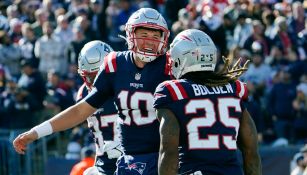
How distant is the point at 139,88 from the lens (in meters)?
7.04

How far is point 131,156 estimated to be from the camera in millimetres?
7074

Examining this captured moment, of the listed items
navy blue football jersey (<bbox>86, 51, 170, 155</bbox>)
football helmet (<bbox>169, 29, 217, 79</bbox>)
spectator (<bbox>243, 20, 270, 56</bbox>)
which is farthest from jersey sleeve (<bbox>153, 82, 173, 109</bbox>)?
spectator (<bbox>243, 20, 270, 56</bbox>)

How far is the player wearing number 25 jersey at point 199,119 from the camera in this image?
6074 mm

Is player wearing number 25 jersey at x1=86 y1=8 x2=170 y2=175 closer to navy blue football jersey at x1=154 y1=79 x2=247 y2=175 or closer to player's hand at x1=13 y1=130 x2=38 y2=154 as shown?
player's hand at x1=13 y1=130 x2=38 y2=154

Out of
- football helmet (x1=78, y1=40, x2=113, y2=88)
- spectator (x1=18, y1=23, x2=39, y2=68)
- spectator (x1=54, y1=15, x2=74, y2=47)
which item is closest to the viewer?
football helmet (x1=78, y1=40, x2=113, y2=88)

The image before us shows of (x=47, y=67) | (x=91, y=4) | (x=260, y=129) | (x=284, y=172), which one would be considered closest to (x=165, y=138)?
(x=284, y=172)

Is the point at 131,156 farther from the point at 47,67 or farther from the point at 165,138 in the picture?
the point at 47,67

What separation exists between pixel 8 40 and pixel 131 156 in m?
10.5

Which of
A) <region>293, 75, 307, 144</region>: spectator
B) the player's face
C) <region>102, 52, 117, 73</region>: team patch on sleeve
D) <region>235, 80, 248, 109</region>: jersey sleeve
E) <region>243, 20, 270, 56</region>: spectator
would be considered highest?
<region>243, 20, 270, 56</region>: spectator

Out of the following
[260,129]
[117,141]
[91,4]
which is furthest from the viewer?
[91,4]

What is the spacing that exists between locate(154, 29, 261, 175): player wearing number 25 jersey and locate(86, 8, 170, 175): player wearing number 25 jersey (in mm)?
736

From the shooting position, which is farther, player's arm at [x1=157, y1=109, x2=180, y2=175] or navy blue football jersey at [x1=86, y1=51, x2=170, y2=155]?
navy blue football jersey at [x1=86, y1=51, x2=170, y2=155]

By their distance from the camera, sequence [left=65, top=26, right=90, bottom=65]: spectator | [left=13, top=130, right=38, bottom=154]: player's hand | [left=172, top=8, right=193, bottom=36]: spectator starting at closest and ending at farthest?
[left=13, top=130, right=38, bottom=154]: player's hand
[left=172, top=8, right=193, bottom=36]: spectator
[left=65, top=26, right=90, bottom=65]: spectator

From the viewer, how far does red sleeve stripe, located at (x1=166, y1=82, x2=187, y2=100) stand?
6102 mm
